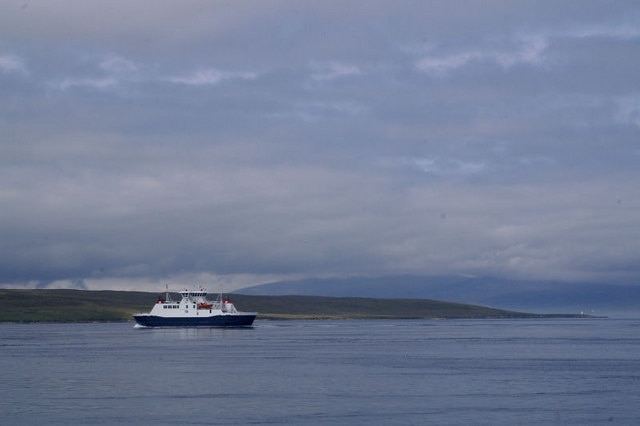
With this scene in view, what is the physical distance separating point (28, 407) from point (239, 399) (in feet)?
26.1

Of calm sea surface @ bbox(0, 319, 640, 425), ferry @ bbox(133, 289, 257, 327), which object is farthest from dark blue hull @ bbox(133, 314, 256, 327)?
calm sea surface @ bbox(0, 319, 640, 425)

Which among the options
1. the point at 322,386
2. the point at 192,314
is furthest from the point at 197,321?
the point at 322,386

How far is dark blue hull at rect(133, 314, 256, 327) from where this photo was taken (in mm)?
122750

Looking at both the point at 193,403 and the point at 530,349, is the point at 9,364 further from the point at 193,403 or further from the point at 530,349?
the point at 530,349

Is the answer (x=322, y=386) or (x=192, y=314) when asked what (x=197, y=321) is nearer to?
(x=192, y=314)

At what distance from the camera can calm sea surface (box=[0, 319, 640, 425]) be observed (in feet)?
117

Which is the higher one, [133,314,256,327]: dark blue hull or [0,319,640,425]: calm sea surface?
[133,314,256,327]: dark blue hull

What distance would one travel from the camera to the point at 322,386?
1793 inches

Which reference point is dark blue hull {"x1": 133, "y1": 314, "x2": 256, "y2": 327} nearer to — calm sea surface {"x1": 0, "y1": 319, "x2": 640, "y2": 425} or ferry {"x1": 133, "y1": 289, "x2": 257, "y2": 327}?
ferry {"x1": 133, "y1": 289, "x2": 257, "y2": 327}

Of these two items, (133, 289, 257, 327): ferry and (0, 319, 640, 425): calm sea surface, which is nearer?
(0, 319, 640, 425): calm sea surface

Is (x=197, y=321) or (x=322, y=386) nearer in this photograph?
(x=322, y=386)

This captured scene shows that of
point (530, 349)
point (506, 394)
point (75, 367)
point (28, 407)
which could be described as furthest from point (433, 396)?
point (530, 349)

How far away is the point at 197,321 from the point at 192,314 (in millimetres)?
1030

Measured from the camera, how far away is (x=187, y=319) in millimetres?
123625
